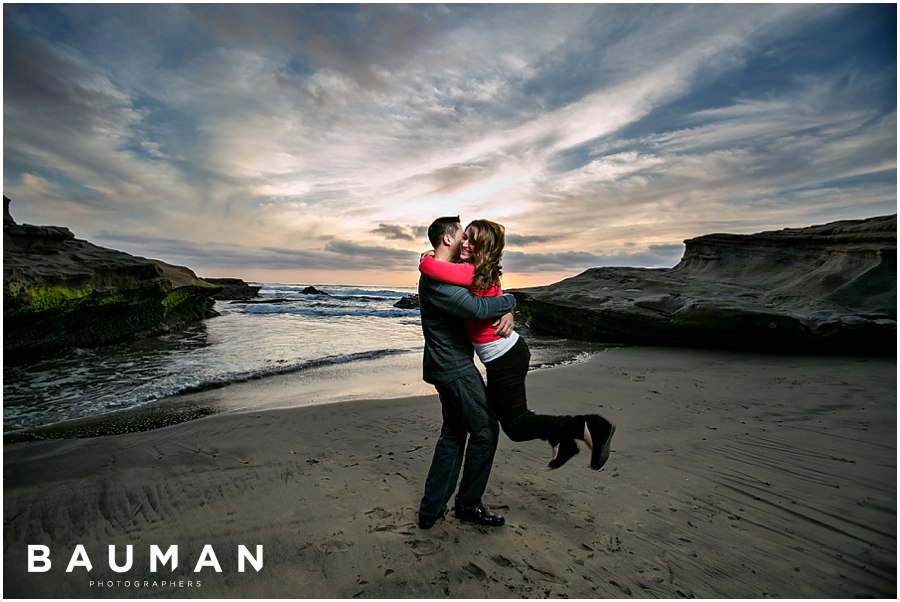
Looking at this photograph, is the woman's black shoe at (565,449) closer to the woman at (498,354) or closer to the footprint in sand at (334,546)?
the woman at (498,354)

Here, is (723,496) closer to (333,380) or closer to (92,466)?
(92,466)

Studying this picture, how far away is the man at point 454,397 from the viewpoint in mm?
3006

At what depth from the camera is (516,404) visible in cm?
299

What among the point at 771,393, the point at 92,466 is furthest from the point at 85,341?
the point at 771,393

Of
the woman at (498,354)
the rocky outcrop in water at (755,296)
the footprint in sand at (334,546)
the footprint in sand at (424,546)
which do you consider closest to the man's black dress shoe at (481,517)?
the footprint in sand at (424,546)

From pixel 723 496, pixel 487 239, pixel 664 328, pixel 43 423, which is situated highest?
pixel 487 239

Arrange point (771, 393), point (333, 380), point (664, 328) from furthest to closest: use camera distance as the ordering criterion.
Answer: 1. point (664, 328)
2. point (333, 380)
3. point (771, 393)

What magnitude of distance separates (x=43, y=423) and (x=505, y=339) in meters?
6.54

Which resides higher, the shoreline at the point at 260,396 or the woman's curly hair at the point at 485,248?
the woman's curly hair at the point at 485,248

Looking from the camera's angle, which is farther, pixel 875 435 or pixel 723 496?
pixel 875 435

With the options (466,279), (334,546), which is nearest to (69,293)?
(334,546)

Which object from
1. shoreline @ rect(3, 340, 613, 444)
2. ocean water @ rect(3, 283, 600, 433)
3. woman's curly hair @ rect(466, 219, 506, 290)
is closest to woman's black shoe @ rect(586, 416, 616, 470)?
woman's curly hair @ rect(466, 219, 506, 290)

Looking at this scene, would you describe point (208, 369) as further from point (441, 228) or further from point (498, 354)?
point (498, 354)

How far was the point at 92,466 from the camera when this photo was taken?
435cm
